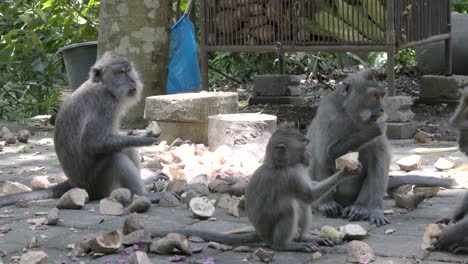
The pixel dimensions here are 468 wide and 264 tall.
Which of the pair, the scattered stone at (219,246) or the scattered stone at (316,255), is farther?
the scattered stone at (219,246)

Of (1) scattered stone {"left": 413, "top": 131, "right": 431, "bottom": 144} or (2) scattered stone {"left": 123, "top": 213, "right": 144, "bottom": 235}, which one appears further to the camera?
(1) scattered stone {"left": 413, "top": 131, "right": 431, "bottom": 144}

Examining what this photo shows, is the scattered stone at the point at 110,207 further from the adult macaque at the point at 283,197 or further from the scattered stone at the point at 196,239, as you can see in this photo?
the adult macaque at the point at 283,197

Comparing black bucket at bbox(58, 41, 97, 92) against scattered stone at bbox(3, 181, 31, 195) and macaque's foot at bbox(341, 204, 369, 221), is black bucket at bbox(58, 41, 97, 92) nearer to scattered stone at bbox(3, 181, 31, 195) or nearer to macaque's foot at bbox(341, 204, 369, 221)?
scattered stone at bbox(3, 181, 31, 195)

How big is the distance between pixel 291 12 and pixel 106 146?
416 centimetres

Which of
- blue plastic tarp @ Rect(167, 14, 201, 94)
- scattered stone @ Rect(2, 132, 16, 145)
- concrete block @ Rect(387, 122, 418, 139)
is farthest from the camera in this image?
blue plastic tarp @ Rect(167, 14, 201, 94)

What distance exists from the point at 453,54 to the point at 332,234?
847cm

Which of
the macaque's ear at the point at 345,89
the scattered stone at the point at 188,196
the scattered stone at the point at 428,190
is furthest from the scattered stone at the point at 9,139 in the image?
the scattered stone at the point at 428,190

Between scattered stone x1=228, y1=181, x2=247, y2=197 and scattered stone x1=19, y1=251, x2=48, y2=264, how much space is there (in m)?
2.08

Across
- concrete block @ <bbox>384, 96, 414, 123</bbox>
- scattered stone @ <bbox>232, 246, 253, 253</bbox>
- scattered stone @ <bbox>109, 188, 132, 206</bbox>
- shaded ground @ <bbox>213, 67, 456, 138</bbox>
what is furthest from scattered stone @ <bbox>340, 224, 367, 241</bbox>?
concrete block @ <bbox>384, 96, 414, 123</bbox>

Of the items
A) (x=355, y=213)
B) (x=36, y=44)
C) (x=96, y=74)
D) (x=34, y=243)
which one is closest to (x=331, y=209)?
(x=355, y=213)

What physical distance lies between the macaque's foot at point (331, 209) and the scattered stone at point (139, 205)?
1215 mm

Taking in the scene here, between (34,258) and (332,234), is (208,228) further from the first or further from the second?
(34,258)

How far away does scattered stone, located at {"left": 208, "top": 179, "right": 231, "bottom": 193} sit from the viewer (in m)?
6.48

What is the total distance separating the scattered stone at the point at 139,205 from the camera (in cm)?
580
